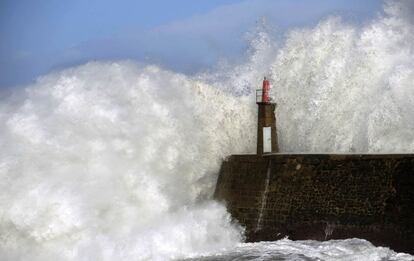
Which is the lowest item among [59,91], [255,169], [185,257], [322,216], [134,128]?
[185,257]

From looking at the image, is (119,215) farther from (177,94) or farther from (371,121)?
(371,121)

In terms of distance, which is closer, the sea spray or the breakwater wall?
the breakwater wall

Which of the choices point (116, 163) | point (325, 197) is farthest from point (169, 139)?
point (325, 197)

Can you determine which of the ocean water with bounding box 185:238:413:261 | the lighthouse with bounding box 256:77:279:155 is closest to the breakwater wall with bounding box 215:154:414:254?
the ocean water with bounding box 185:238:413:261

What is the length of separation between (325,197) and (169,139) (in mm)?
3218

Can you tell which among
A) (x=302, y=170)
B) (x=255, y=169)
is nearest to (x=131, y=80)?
(x=255, y=169)

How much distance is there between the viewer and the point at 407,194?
7.98m

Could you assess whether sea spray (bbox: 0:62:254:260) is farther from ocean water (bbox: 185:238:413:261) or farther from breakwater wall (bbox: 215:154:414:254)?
ocean water (bbox: 185:238:413:261)

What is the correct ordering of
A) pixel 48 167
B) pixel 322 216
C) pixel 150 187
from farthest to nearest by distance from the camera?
pixel 150 187
pixel 48 167
pixel 322 216

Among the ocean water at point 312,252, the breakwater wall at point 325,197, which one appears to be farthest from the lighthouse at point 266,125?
the ocean water at point 312,252

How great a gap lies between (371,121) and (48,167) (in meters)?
5.34

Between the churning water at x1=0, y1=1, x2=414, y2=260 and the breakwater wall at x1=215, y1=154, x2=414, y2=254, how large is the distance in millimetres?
278

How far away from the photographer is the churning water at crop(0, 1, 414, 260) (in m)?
8.73

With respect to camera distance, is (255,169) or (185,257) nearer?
(185,257)
